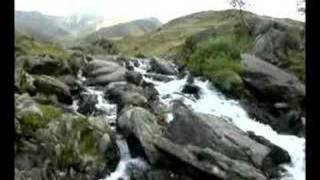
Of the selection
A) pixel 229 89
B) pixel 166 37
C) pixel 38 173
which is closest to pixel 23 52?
pixel 229 89

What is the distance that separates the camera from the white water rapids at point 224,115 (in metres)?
21.6

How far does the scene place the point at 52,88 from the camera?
1149 inches

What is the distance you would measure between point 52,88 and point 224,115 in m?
10.1

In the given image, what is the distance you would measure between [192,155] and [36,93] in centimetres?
1110

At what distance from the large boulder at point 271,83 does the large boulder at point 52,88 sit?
464 inches

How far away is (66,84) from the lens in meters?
32.2

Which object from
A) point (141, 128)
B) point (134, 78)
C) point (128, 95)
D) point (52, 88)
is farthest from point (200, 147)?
point (134, 78)

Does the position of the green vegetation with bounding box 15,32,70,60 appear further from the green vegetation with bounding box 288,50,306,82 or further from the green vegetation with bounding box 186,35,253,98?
the green vegetation with bounding box 288,50,306,82

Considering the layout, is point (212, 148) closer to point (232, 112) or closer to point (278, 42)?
point (232, 112)

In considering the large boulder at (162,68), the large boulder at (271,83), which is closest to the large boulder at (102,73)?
the large boulder at (162,68)

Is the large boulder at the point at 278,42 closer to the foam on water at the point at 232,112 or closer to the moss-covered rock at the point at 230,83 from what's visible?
the moss-covered rock at the point at 230,83

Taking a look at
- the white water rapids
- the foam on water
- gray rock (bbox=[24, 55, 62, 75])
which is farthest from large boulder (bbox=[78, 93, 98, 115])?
gray rock (bbox=[24, 55, 62, 75])

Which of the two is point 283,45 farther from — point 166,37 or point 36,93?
point 166,37
